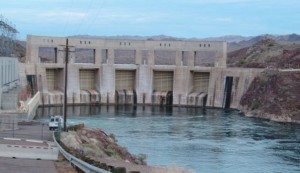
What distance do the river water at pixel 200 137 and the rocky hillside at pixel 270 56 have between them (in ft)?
83.0

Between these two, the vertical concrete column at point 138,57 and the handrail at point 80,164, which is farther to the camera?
the vertical concrete column at point 138,57

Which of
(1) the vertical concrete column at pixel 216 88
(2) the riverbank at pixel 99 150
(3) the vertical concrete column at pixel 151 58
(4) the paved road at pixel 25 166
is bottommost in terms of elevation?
(2) the riverbank at pixel 99 150

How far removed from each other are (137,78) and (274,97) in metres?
20.0

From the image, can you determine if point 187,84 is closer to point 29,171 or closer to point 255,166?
point 255,166

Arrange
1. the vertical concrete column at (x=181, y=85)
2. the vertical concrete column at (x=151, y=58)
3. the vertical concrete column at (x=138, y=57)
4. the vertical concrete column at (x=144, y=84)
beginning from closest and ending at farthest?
the vertical concrete column at (x=181, y=85)
the vertical concrete column at (x=144, y=84)
the vertical concrete column at (x=151, y=58)
the vertical concrete column at (x=138, y=57)

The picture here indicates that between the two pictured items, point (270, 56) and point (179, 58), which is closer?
point (179, 58)

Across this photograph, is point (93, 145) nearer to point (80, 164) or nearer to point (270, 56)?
point (80, 164)

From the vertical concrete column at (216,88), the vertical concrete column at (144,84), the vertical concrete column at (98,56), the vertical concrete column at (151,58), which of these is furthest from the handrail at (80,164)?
the vertical concrete column at (151,58)

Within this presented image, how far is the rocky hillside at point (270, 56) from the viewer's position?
4100 inches

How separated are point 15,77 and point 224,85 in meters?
29.0

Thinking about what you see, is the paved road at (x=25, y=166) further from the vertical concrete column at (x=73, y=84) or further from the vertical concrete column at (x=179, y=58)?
the vertical concrete column at (x=179, y=58)

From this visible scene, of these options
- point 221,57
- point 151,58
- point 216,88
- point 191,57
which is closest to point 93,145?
point 216,88

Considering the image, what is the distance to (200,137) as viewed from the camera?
188ft

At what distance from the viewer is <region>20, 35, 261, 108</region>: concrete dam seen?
3386 inches
